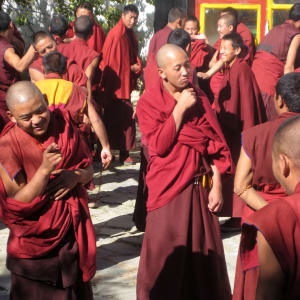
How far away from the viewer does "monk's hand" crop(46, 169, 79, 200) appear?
3.61 meters

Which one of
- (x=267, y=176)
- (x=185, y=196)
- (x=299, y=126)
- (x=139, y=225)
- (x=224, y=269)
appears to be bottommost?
(x=139, y=225)

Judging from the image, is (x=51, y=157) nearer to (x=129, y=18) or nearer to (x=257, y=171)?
(x=257, y=171)

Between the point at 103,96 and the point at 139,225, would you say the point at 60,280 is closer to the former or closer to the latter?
the point at 139,225

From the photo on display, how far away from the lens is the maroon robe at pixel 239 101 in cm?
584

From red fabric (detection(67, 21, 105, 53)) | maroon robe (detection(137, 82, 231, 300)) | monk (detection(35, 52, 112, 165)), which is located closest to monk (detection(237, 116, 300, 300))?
maroon robe (detection(137, 82, 231, 300))

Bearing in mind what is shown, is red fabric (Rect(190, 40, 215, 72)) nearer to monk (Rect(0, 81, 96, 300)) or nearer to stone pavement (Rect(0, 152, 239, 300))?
stone pavement (Rect(0, 152, 239, 300))

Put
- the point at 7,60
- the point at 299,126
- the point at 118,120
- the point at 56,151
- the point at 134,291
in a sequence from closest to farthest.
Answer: the point at 299,126 → the point at 56,151 → the point at 134,291 → the point at 7,60 → the point at 118,120

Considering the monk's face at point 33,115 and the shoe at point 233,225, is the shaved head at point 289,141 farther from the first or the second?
the shoe at point 233,225

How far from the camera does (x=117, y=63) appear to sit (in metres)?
8.88

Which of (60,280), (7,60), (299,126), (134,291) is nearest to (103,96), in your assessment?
(7,60)

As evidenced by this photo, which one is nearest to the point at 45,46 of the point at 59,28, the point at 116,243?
the point at 59,28

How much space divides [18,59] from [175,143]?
3068 millimetres

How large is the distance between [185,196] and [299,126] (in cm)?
189

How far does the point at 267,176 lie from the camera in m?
3.52
